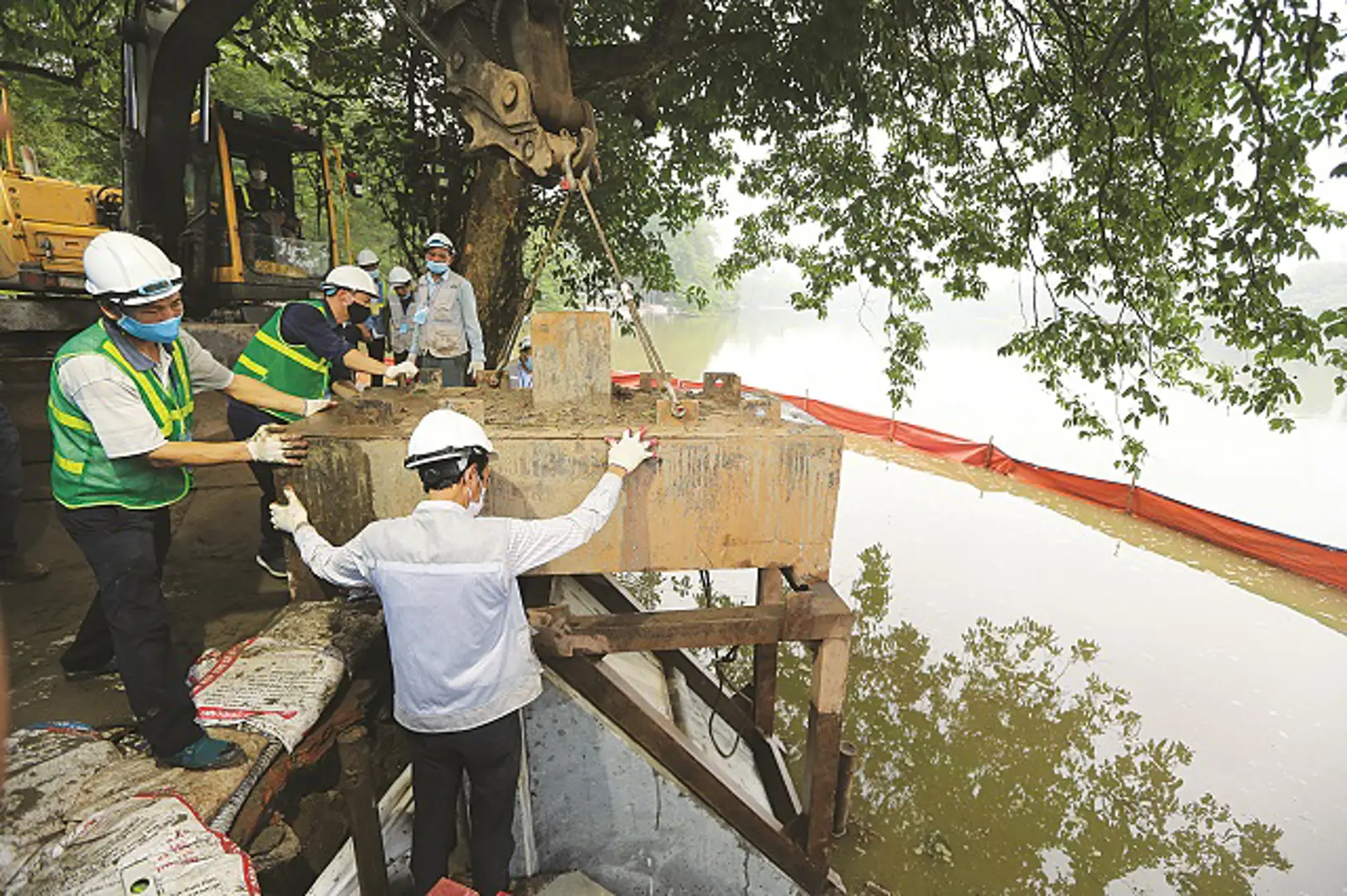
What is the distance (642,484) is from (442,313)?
325cm

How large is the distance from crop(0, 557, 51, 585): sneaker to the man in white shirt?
2879mm

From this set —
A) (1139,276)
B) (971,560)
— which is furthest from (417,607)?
(971,560)

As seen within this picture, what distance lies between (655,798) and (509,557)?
174 cm

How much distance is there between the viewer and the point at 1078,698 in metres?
6.23

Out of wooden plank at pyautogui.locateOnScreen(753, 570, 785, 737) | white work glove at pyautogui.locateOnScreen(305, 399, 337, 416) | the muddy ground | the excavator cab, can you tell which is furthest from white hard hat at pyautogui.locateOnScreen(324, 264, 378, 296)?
the excavator cab

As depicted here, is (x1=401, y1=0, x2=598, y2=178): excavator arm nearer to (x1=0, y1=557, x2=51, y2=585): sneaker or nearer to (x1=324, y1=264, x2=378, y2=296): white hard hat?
(x1=324, y1=264, x2=378, y2=296): white hard hat

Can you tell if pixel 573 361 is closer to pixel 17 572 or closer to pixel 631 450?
pixel 631 450

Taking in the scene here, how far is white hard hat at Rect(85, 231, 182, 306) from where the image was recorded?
229 centimetres

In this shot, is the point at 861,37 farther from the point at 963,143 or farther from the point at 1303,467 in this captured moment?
the point at 1303,467

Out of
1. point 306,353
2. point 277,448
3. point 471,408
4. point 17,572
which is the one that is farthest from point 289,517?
point 17,572

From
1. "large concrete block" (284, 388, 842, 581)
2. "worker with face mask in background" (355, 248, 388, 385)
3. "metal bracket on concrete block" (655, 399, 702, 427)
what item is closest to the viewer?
"large concrete block" (284, 388, 842, 581)

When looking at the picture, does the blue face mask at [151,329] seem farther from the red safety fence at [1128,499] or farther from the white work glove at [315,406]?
the red safety fence at [1128,499]

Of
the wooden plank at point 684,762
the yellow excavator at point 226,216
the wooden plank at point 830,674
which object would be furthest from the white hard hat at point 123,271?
the yellow excavator at point 226,216

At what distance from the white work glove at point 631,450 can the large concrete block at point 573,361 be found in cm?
47
